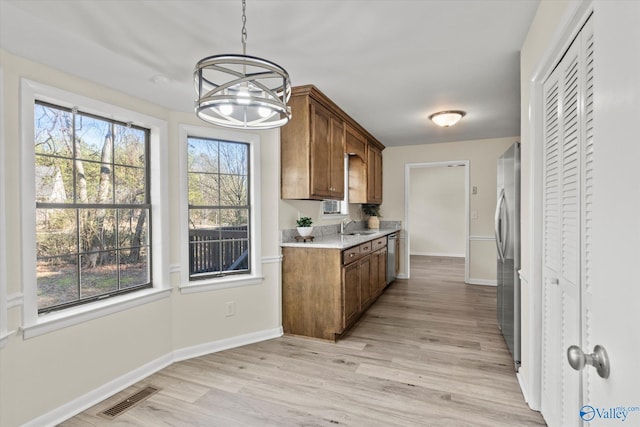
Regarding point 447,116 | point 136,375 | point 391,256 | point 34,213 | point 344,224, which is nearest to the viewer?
point 34,213

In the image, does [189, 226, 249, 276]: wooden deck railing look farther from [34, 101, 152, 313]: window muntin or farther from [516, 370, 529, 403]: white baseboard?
[516, 370, 529, 403]: white baseboard

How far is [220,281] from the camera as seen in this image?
3088 mm

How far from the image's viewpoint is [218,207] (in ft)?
10.3

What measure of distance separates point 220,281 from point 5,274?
5.01 feet

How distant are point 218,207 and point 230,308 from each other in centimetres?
97

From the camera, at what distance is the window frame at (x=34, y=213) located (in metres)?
1.94

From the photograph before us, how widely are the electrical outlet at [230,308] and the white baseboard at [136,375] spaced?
0.23 m

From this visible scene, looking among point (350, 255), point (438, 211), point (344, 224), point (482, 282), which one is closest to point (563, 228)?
point (350, 255)

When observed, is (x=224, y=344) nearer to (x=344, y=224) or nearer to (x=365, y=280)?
(x=365, y=280)

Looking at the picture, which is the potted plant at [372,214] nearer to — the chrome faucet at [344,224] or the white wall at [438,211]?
the chrome faucet at [344,224]

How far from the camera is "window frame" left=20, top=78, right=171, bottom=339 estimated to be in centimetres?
194

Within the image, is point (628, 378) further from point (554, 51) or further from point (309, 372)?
point (309, 372)

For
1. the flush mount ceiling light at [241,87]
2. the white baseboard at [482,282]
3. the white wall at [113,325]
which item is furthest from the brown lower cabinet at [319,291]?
the white baseboard at [482,282]

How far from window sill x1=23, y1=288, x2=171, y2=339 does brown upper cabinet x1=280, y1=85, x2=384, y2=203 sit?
4.92 ft
